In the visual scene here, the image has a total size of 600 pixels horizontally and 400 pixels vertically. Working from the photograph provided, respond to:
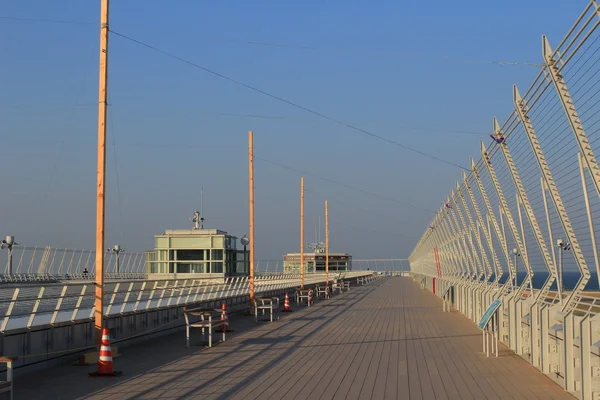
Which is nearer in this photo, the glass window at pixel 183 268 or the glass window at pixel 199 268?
the glass window at pixel 199 268

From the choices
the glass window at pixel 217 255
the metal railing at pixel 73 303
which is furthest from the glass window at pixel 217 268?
the metal railing at pixel 73 303

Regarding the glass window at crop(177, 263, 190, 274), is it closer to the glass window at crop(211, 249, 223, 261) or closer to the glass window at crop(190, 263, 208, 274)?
the glass window at crop(190, 263, 208, 274)

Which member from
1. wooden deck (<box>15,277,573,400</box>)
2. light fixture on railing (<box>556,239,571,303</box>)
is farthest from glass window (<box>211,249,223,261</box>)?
light fixture on railing (<box>556,239,571,303</box>)

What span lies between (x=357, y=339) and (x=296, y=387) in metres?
7.32

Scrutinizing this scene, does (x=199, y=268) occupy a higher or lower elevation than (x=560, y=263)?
lower

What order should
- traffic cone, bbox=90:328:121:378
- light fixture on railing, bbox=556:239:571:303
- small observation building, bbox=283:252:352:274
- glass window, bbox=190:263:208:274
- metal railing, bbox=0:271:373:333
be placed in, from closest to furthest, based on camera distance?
light fixture on railing, bbox=556:239:571:303, traffic cone, bbox=90:328:121:378, metal railing, bbox=0:271:373:333, glass window, bbox=190:263:208:274, small observation building, bbox=283:252:352:274

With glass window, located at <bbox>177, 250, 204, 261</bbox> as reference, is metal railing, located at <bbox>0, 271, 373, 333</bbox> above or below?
below

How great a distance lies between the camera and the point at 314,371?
12.1 m

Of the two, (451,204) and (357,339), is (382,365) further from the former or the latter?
(451,204)

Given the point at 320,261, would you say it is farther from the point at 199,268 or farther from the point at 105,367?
the point at 105,367

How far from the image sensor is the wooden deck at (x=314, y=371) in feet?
32.6

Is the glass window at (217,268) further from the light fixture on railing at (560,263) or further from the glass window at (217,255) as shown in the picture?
the light fixture on railing at (560,263)

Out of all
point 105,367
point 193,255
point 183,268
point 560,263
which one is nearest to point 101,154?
point 105,367

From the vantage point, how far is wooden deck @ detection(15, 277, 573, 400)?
992 cm
